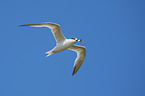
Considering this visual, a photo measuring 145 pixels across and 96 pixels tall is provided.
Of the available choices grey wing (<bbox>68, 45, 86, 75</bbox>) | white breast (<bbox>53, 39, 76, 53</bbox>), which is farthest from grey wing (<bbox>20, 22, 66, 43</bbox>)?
grey wing (<bbox>68, 45, 86, 75</bbox>)

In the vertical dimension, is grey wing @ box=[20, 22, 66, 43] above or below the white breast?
above

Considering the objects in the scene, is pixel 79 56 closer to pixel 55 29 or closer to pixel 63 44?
pixel 63 44

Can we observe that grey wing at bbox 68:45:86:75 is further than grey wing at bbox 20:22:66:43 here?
Yes

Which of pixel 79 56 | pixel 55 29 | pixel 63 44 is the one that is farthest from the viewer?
pixel 79 56

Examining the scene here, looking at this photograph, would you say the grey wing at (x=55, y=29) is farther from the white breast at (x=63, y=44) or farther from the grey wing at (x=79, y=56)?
the grey wing at (x=79, y=56)

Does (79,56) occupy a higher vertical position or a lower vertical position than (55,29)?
lower

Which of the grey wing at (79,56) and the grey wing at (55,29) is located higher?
the grey wing at (55,29)

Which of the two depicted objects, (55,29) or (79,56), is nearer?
(55,29)

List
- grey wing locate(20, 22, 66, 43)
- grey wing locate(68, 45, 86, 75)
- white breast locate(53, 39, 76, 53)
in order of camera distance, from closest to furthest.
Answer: grey wing locate(20, 22, 66, 43) < white breast locate(53, 39, 76, 53) < grey wing locate(68, 45, 86, 75)

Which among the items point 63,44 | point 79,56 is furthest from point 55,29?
point 79,56

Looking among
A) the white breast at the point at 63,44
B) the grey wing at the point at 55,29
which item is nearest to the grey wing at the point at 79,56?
the white breast at the point at 63,44

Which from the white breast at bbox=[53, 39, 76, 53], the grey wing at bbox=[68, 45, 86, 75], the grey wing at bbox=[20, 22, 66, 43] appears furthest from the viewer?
the grey wing at bbox=[68, 45, 86, 75]

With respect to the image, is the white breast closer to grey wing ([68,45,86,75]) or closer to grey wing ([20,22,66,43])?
grey wing ([20,22,66,43])

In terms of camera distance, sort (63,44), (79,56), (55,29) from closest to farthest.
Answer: (55,29), (63,44), (79,56)
